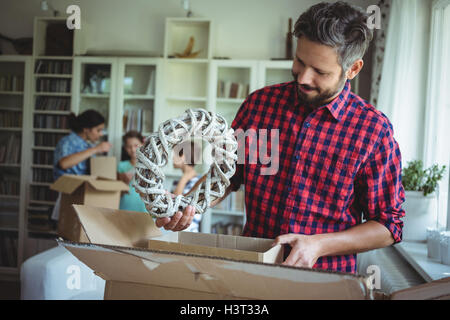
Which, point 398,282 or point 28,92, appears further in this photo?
point 28,92

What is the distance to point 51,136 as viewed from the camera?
4285 mm

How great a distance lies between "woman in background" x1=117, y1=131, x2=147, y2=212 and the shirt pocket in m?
2.16

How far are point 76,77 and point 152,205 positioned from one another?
367 centimetres

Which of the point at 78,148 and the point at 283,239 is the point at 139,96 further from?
the point at 283,239

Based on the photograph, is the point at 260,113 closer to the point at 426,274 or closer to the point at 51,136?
the point at 426,274

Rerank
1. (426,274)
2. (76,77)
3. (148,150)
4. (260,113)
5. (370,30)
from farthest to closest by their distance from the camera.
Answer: (76,77)
(426,274)
(260,113)
(370,30)
(148,150)

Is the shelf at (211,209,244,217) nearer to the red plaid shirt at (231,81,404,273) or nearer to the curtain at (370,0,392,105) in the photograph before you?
the curtain at (370,0,392,105)

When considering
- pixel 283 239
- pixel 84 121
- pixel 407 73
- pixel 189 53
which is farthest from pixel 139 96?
pixel 283 239

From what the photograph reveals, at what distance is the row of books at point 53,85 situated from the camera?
422cm

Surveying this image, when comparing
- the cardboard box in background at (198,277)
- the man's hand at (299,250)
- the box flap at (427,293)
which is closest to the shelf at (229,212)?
the man's hand at (299,250)

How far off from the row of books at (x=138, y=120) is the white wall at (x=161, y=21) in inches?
28.2

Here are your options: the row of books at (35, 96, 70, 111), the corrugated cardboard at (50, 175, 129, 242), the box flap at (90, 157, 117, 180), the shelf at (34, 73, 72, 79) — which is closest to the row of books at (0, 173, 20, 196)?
the row of books at (35, 96, 70, 111)

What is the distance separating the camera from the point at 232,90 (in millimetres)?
3980

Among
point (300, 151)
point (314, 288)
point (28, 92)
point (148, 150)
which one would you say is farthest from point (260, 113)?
point (28, 92)
